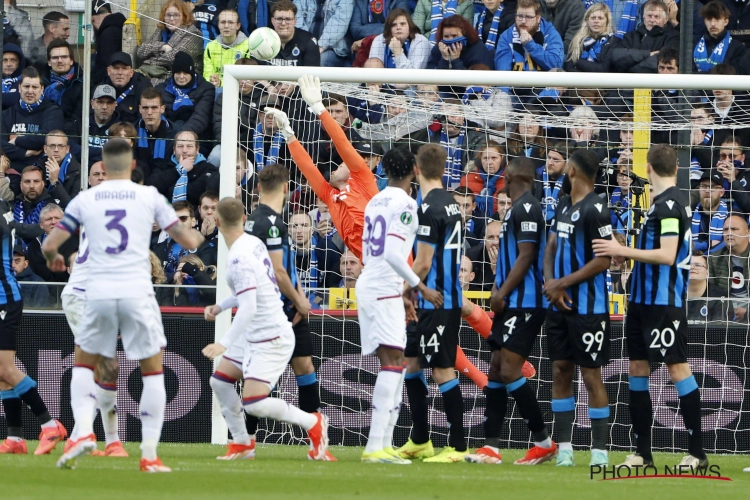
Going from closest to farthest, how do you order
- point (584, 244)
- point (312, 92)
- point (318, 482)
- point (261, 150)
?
point (318, 482) → point (584, 244) → point (312, 92) → point (261, 150)

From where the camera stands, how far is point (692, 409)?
823cm

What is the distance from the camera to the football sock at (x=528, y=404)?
28.4 ft

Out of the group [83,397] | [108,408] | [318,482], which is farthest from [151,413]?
[108,408]

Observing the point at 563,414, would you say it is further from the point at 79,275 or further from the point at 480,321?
the point at 79,275

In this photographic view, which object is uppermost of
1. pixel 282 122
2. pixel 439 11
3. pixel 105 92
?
pixel 439 11

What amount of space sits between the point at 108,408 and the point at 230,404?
0.94 meters

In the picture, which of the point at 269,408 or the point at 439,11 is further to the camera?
the point at 439,11

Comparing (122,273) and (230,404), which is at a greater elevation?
(122,273)

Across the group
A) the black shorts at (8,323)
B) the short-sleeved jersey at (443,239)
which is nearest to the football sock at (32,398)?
the black shorts at (8,323)

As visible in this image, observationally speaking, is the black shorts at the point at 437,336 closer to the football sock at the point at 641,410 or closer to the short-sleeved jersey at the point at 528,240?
the short-sleeved jersey at the point at 528,240

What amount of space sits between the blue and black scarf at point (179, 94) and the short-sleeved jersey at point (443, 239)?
619 centimetres

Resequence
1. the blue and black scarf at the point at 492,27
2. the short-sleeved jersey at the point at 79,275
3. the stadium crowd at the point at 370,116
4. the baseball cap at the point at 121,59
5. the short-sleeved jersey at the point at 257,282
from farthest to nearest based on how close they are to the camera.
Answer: the blue and black scarf at the point at 492,27 → the baseball cap at the point at 121,59 → the stadium crowd at the point at 370,116 → the short-sleeved jersey at the point at 79,275 → the short-sleeved jersey at the point at 257,282

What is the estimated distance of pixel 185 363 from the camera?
1105 cm

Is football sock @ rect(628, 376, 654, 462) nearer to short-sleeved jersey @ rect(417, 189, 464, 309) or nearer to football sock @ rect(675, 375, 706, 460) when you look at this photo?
football sock @ rect(675, 375, 706, 460)
